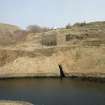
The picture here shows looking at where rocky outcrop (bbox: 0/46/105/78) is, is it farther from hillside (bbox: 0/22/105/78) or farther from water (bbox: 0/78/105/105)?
water (bbox: 0/78/105/105)

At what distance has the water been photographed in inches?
1334

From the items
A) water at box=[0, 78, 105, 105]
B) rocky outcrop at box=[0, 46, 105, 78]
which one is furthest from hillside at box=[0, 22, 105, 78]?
water at box=[0, 78, 105, 105]

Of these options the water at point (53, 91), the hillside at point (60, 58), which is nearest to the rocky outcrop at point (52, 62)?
the hillside at point (60, 58)

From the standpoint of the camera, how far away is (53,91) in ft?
132

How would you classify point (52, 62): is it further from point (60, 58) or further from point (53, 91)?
point (53, 91)

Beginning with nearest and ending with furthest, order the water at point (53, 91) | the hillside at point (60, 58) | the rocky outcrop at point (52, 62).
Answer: the water at point (53, 91), the rocky outcrop at point (52, 62), the hillside at point (60, 58)

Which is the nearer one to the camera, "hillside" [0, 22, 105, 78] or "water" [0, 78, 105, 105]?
"water" [0, 78, 105, 105]

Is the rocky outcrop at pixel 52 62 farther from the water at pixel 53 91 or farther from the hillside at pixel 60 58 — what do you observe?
the water at pixel 53 91

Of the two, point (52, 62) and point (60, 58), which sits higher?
point (60, 58)

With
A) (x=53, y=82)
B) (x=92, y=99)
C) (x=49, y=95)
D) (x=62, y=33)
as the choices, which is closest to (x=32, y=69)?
(x=53, y=82)

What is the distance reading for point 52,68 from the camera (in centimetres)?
5419

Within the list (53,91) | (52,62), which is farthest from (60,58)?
(53,91)

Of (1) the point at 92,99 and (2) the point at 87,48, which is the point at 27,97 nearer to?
(1) the point at 92,99

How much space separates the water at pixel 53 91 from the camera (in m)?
33.9
